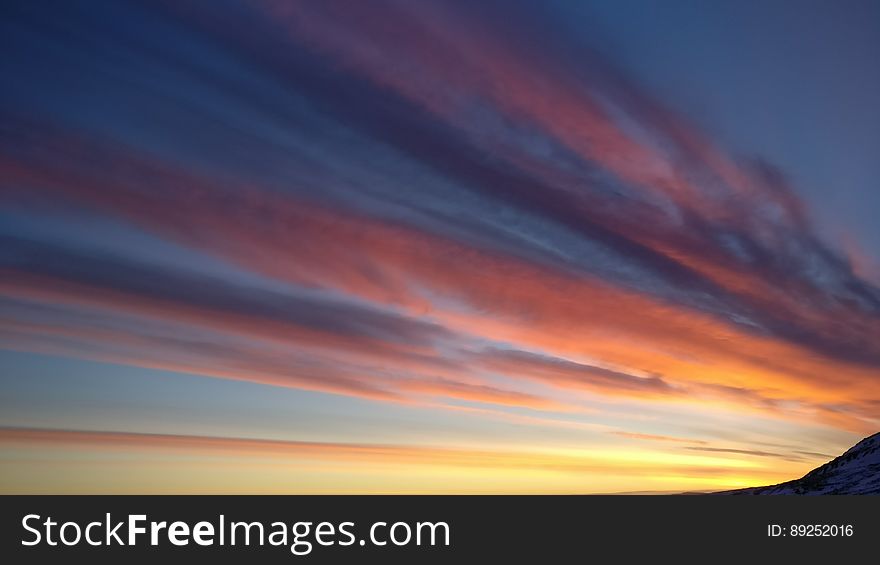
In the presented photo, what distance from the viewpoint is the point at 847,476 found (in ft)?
509

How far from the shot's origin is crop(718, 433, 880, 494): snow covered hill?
137500 millimetres

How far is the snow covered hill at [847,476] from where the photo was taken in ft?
451
